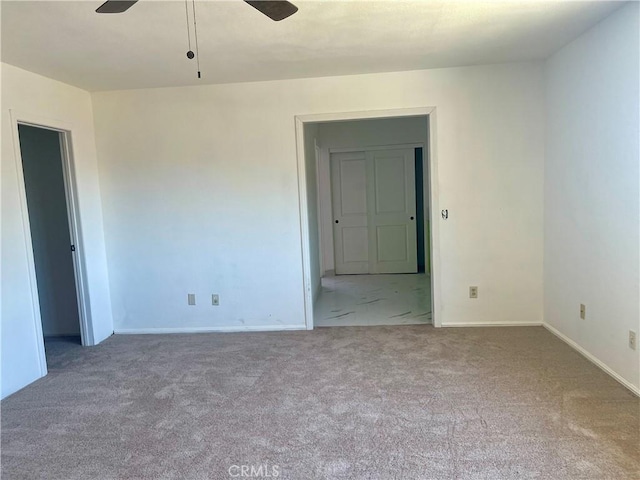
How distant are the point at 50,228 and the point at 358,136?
432 centimetres

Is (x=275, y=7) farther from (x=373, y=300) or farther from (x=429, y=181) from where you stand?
(x=373, y=300)

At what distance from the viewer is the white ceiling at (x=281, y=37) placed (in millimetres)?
2367

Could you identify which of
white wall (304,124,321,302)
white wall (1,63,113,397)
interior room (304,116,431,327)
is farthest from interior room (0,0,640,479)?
interior room (304,116,431,327)

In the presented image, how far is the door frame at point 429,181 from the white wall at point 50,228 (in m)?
2.33

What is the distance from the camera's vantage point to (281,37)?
2.79 metres

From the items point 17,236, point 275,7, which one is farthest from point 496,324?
point 17,236

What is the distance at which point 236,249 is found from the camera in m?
4.08

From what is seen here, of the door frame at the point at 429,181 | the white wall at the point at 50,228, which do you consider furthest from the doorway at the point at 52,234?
the door frame at the point at 429,181

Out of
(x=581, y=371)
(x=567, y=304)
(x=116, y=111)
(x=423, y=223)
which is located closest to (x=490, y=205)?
(x=567, y=304)

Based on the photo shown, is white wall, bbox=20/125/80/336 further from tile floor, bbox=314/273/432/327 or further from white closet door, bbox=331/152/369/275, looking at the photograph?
white closet door, bbox=331/152/369/275

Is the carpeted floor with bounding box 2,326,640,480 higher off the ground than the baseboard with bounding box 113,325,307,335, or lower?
lower

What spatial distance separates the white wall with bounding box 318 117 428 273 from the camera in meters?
6.30

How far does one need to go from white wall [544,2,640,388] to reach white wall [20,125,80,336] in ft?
14.9

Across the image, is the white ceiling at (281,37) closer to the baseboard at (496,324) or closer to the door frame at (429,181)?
the door frame at (429,181)
